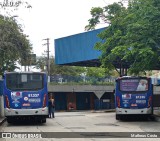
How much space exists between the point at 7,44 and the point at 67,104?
33883mm

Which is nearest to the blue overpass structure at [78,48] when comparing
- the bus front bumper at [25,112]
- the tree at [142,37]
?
the tree at [142,37]

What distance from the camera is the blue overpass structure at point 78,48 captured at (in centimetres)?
4025

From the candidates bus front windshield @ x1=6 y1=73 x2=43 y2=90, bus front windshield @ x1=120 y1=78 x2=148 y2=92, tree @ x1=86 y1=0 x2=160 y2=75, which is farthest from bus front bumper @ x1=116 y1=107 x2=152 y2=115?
bus front windshield @ x1=6 y1=73 x2=43 y2=90

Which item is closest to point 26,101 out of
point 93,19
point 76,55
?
point 76,55

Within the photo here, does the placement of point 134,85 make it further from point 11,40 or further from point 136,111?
point 11,40

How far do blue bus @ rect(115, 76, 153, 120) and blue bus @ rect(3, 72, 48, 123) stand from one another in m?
6.03

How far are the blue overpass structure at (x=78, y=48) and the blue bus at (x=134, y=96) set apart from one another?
13.5 metres

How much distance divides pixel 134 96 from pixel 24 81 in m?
7.60

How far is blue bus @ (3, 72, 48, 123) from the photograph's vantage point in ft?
70.3

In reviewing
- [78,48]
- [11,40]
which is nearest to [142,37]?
[11,40]

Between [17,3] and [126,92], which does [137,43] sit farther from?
[17,3]

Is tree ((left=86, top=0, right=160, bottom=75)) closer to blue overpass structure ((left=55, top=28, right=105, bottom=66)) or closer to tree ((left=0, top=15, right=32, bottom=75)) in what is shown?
tree ((left=0, top=15, right=32, bottom=75))

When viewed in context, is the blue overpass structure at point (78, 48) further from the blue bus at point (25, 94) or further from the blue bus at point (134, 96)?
the blue bus at point (25, 94)

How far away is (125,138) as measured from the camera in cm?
1509
